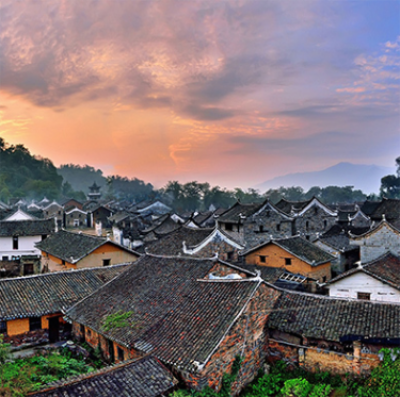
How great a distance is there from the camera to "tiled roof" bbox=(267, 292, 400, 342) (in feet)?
38.8

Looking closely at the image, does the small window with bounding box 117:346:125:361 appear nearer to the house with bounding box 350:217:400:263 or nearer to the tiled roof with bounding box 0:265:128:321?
the tiled roof with bounding box 0:265:128:321

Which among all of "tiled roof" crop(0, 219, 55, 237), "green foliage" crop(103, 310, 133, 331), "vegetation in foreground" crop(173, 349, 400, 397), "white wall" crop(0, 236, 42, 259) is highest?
"tiled roof" crop(0, 219, 55, 237)

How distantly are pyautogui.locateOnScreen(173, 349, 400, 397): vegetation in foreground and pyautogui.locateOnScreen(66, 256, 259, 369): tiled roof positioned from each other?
1.22 m

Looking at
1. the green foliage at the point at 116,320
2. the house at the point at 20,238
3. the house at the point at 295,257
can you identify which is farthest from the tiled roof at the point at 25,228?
the green foliage at the point at 116,320

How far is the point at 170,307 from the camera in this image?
13.6 meters

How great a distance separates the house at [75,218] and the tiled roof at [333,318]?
61318 millimetres

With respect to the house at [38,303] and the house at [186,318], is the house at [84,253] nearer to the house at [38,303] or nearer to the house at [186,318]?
the house at [38,303]

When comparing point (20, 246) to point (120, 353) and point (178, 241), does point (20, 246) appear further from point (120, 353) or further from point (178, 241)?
point (120, 353)

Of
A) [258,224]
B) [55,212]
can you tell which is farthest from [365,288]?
[55,212]

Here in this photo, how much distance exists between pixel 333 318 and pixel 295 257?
39.7 feet

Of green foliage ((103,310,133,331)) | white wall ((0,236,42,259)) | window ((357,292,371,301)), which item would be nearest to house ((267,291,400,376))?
green foliage ((103,310,133,331))

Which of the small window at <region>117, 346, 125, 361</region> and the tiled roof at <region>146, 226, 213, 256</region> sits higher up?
the tiled roof at <region>146, 226, 213, 256</region>

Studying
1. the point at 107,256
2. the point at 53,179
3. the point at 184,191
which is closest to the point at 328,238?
the point at 107,256

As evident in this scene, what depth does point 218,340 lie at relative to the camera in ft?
36.4
